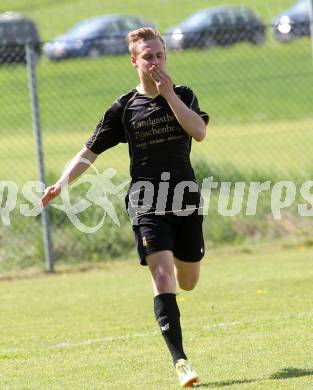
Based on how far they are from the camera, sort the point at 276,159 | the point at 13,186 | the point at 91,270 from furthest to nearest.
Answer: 1. the point at 276,159
2. the point at 13,186
3. the point at 91,270

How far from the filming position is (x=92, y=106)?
18.2 m

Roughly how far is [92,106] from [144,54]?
12.1 meters

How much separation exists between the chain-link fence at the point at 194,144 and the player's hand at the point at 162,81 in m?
5.38

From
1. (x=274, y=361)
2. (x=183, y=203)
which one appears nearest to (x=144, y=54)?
(x=183, y=203)

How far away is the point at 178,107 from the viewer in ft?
19.9

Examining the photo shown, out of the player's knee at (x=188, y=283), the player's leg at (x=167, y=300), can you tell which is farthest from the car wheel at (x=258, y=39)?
the player's leg at (x=167, y=300)

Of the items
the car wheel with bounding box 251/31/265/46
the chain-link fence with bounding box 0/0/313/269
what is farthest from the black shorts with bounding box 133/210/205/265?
the car wheel with bounding box 251/31/265/46

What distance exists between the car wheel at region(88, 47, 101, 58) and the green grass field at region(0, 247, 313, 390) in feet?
22.2

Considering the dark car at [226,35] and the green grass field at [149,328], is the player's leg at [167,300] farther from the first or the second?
the dark car at [226,35]

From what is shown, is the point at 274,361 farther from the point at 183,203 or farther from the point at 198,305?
the point at 198,305

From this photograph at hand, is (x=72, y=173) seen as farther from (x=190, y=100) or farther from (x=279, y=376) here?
(x=279, y=376)

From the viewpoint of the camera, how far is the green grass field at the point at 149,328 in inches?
248

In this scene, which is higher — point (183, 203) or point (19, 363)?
point (183, 203)

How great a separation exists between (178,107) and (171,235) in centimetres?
81
